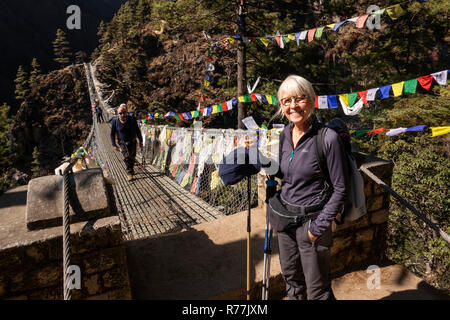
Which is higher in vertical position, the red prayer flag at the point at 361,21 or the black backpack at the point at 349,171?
the red prayer flag at the point at 361,21

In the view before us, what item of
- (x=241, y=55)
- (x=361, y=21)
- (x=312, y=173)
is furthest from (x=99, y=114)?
(x=312, y=173)

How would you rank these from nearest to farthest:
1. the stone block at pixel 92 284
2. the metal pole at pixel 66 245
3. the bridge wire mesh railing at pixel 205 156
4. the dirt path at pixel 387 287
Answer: the metal pole at pixel 66 245 < the stone block at pixel 92 284 < the dirt path at pixel 387 287 < the bridge wire mesh railing at pixel 205 156

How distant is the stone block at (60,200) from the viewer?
1383mm

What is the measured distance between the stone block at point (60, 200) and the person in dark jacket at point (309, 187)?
107 cm

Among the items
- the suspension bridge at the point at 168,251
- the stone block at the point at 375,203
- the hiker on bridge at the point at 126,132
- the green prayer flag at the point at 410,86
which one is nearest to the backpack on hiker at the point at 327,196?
the suspension bridge at the point at 168,251

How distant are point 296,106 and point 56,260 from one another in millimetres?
1480

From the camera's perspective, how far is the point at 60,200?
4.69 feet

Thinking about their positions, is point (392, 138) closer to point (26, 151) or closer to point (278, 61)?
point (278, 61)

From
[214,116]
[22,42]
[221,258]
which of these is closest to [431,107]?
[221,258]

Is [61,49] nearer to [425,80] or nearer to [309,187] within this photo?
[425,80]

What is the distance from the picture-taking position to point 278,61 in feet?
37.2

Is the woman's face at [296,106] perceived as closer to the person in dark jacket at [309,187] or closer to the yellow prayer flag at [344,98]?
the person in dark jacket at [309,187]

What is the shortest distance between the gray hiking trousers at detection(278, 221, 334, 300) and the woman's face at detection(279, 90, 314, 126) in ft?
1.78

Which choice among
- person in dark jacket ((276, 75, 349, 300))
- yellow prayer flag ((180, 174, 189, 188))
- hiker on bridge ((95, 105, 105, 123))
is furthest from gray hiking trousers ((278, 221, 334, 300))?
hiker on bridge ((95, 105, 105, 123))
